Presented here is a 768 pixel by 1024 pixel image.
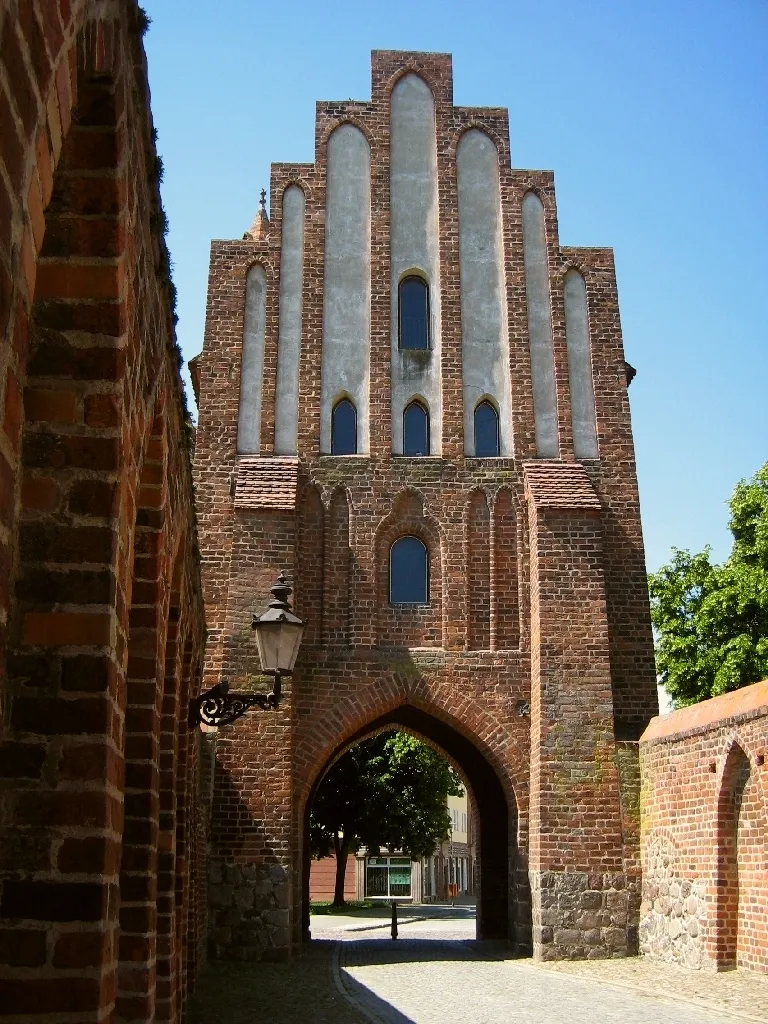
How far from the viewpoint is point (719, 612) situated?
72.1ft

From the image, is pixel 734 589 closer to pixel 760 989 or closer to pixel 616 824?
pixel 616 824

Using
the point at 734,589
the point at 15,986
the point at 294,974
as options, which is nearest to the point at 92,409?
the point at 15,986

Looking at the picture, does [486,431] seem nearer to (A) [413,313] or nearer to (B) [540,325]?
(B) [540,325]

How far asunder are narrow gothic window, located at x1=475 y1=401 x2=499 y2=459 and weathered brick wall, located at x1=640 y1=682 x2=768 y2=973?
4.76 meters

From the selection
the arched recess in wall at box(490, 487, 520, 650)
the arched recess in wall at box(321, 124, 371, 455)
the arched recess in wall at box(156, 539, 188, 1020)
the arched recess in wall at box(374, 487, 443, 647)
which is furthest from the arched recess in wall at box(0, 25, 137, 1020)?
the arched recess in wall at box(321, 124, 371, 455)

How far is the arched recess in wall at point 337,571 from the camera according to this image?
15867 mm

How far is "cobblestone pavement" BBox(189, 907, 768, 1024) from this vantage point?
9641 mm

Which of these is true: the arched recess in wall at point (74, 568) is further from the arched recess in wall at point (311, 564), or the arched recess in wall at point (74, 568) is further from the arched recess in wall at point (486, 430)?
the arched recess in wall at point (486, 430)

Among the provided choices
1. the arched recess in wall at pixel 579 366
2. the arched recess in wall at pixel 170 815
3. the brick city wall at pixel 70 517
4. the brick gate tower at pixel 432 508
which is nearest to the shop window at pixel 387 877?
the brick gate tower at pixel 432 508

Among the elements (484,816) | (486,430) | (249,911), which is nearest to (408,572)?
(486,430)

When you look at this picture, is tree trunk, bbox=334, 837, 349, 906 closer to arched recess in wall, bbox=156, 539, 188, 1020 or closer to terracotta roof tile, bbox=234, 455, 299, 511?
terracotta roof tile, bbox=234, 455, 299, 511

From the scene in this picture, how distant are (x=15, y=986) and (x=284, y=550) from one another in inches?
497

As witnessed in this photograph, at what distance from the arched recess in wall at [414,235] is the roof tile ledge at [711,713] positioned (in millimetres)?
5030

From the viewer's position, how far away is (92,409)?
3404 mm
